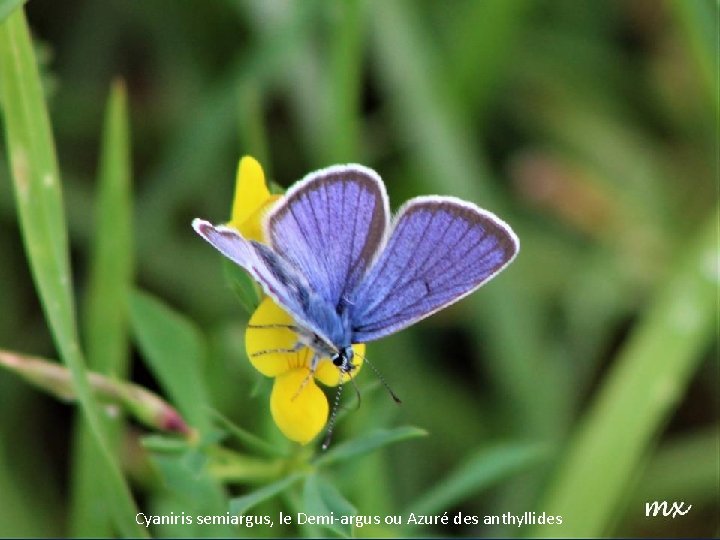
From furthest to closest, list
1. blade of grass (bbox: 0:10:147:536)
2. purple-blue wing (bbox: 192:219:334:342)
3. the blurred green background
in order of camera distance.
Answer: the blurred green background, blade of grass (bbox: 0:10:147:536), purple-blue wing (bbox: 192:219:334:342)

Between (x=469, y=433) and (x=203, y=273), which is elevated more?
(x=203, y=273)

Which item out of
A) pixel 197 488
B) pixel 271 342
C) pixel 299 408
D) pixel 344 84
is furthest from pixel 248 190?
pixel 344 84

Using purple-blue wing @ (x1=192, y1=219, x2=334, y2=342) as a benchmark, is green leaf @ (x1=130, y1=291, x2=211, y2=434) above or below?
above

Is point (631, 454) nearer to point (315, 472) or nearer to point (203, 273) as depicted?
point (315, 472)

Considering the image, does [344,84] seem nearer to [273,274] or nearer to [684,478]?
[273,274]

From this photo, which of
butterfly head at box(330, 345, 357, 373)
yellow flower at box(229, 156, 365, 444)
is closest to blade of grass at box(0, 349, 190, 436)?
yellow flower at box(229, 156, 365, 444)

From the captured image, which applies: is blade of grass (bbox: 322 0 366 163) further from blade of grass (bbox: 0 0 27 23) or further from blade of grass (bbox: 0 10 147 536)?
blade of grass (bbox: 0 0 27 23)

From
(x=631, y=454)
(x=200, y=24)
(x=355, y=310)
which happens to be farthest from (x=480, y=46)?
(x=355, y=310)
